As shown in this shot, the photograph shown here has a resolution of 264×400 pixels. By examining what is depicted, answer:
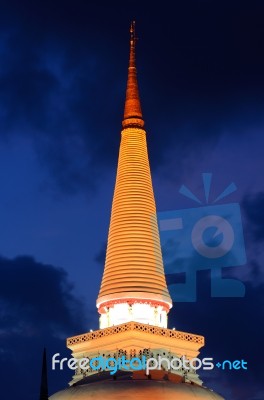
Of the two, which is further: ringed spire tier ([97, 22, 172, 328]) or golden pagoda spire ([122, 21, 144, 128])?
golden pagoda spire ([122, 21, 144, 128])

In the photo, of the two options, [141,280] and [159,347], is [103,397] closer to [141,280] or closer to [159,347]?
[159,347]

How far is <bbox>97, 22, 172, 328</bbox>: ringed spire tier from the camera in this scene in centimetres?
5269

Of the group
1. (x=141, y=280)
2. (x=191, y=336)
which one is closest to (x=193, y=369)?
(x=191, y=336)

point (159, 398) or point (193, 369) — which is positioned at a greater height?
point (193, 369)

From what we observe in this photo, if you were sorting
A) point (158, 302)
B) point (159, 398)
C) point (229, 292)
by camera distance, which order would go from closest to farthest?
point (159, 398)
point (158, 302)
point (229, 292)

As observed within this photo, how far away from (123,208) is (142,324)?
923 cm

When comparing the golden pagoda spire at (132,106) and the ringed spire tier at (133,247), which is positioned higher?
the golden pagoda spire at (132,106)

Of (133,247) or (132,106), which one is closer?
(133,247)

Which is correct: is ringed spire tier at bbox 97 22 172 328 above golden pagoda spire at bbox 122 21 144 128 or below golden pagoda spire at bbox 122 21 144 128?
below

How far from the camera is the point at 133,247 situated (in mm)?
54469

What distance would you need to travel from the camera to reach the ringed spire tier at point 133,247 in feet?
173

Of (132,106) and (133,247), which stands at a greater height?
(132,106)

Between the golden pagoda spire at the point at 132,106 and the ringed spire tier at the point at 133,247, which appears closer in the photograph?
the ringed spire tier at the point at 133,247

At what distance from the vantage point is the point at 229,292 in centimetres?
5712
